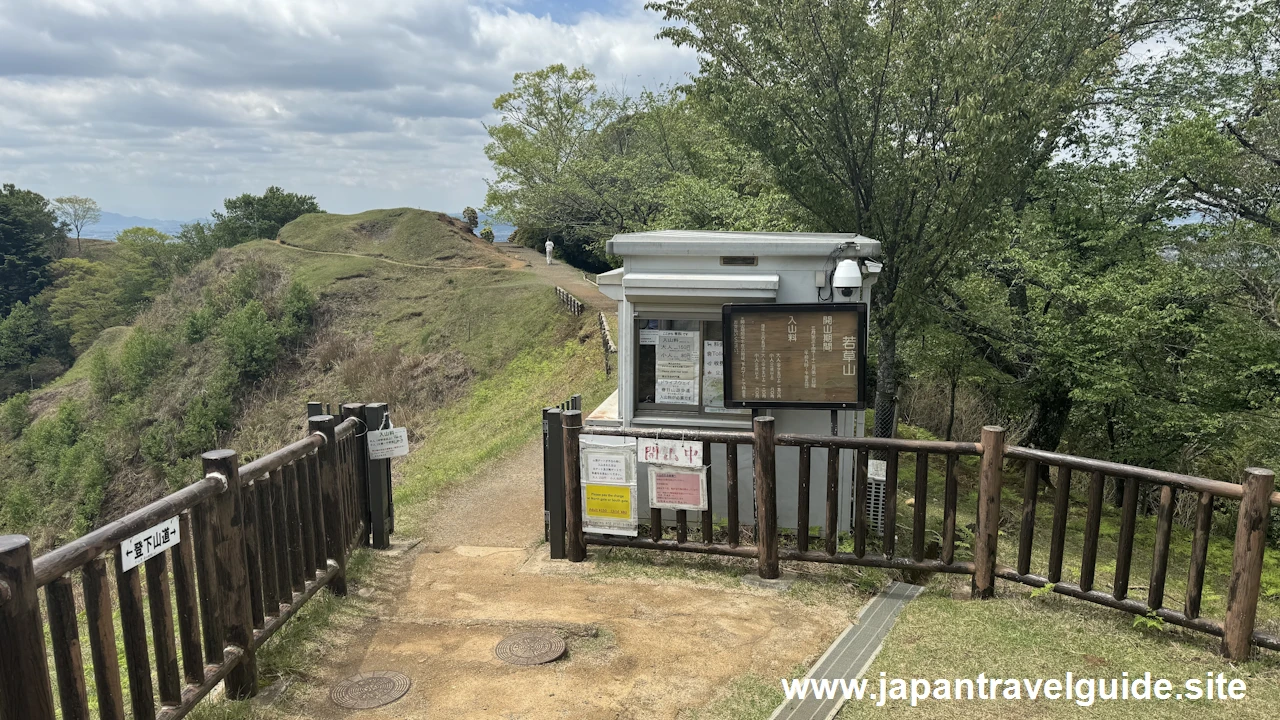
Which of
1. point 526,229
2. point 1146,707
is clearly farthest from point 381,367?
point 1146,707

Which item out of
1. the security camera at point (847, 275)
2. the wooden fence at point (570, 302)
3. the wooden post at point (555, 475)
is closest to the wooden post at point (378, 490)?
the wooden post at point (555, 475)

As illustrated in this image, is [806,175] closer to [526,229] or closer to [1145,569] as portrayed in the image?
[1145,569]

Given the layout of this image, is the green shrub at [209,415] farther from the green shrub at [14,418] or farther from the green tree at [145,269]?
the green tree at [145,269]

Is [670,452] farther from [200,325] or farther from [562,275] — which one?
[200,325]

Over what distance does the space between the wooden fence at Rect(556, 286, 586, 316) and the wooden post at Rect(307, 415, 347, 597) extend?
17678 millimetres

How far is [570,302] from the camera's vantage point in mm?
24125

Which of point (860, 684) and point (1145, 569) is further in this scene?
point (1145, 569)

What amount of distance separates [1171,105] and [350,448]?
13.3 metres

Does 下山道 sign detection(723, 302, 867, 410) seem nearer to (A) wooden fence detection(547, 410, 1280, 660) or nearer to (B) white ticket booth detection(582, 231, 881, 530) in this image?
(B) white ticket booth detection(582, 231, 881, 530)

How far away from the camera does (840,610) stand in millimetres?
5305

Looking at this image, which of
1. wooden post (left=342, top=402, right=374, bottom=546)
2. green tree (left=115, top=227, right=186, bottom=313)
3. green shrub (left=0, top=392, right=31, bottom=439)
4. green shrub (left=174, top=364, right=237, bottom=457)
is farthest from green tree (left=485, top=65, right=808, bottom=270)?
green tree (left=115, top=227, right=186, bottom=313)

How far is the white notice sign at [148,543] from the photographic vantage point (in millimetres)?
3236

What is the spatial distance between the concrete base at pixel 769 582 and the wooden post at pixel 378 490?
327 cm

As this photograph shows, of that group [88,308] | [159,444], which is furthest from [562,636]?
[88,308]
